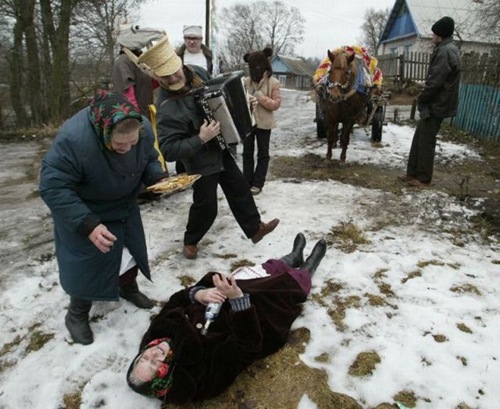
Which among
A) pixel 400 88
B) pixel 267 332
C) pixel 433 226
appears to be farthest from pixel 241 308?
pixel 400 88

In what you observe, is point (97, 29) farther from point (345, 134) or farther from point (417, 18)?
point (417, 18)

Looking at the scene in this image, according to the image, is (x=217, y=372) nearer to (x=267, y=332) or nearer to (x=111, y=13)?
(x=267, y=332)

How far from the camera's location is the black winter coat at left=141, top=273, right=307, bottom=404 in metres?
2.16

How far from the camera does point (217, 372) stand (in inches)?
86.9

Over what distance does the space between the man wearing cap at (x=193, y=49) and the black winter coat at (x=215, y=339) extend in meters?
3.43

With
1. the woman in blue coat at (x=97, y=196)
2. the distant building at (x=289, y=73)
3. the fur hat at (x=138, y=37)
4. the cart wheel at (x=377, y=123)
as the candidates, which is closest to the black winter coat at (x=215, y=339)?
the woman in blue coat at (x=97, y=196)

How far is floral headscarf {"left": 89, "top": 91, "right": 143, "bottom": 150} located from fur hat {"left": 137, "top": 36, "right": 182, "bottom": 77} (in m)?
0.70

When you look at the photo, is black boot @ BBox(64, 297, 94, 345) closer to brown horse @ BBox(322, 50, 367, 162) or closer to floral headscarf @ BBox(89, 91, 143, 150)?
floral headscarf @ BBox(89, 91, 143, 150)

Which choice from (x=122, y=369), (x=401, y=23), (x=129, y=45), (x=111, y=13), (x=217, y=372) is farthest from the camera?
(x=401, y=23)

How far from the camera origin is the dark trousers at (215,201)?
137 inches

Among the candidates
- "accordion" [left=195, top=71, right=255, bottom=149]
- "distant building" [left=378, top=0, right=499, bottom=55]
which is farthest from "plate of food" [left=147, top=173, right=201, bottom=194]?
"distant building" [left=378, top=0, right=499, bottom=55]

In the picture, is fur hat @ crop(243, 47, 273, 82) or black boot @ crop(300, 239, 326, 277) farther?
fur hat @ crop(243, 47, 273, 82)

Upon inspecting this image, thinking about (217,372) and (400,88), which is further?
(400,88)

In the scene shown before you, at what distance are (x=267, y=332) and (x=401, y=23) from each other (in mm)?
34199
